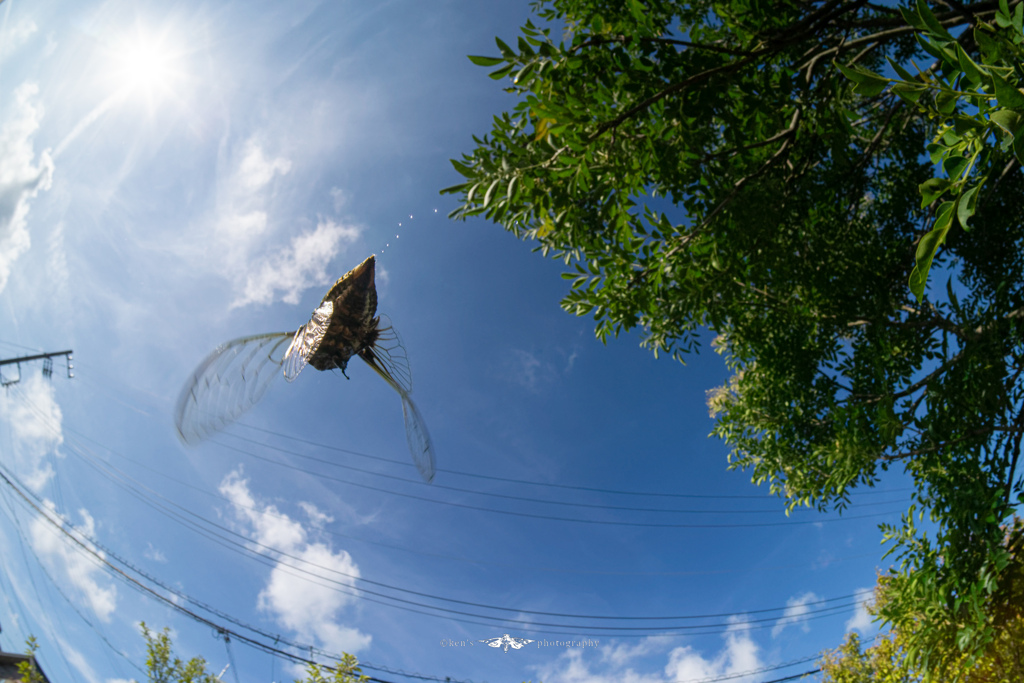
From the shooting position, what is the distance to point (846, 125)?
3.04 m

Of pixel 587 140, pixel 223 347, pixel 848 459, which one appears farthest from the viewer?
pixel 848 459

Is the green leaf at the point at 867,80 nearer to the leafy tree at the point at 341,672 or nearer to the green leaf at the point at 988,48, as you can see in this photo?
the green leaf at the point at 988,48

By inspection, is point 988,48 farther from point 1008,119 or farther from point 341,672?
point 341,672

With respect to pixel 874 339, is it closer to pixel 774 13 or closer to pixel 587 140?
pixel 774 13

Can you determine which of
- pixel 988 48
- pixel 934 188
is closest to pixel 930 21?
→ pixel 988 48

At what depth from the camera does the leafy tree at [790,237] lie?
2506 millimetres

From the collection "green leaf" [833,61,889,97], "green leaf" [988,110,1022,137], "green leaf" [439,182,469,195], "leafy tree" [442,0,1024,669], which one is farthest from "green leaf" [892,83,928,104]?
"green leaf" [439,182,469,195]

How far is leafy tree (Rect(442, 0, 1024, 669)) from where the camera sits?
251 cm

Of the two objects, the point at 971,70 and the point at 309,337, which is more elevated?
the point at 309,337

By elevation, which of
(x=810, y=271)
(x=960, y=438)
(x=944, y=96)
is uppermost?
(x=810, y=271)

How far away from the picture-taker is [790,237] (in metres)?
3.97

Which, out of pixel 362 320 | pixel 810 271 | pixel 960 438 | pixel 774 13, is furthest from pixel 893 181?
pixel 362 320

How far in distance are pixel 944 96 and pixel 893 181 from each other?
5577 millimetres

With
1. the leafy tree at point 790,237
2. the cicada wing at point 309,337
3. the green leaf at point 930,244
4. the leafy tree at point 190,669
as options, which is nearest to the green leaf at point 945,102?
the green leaf at point 930,244
